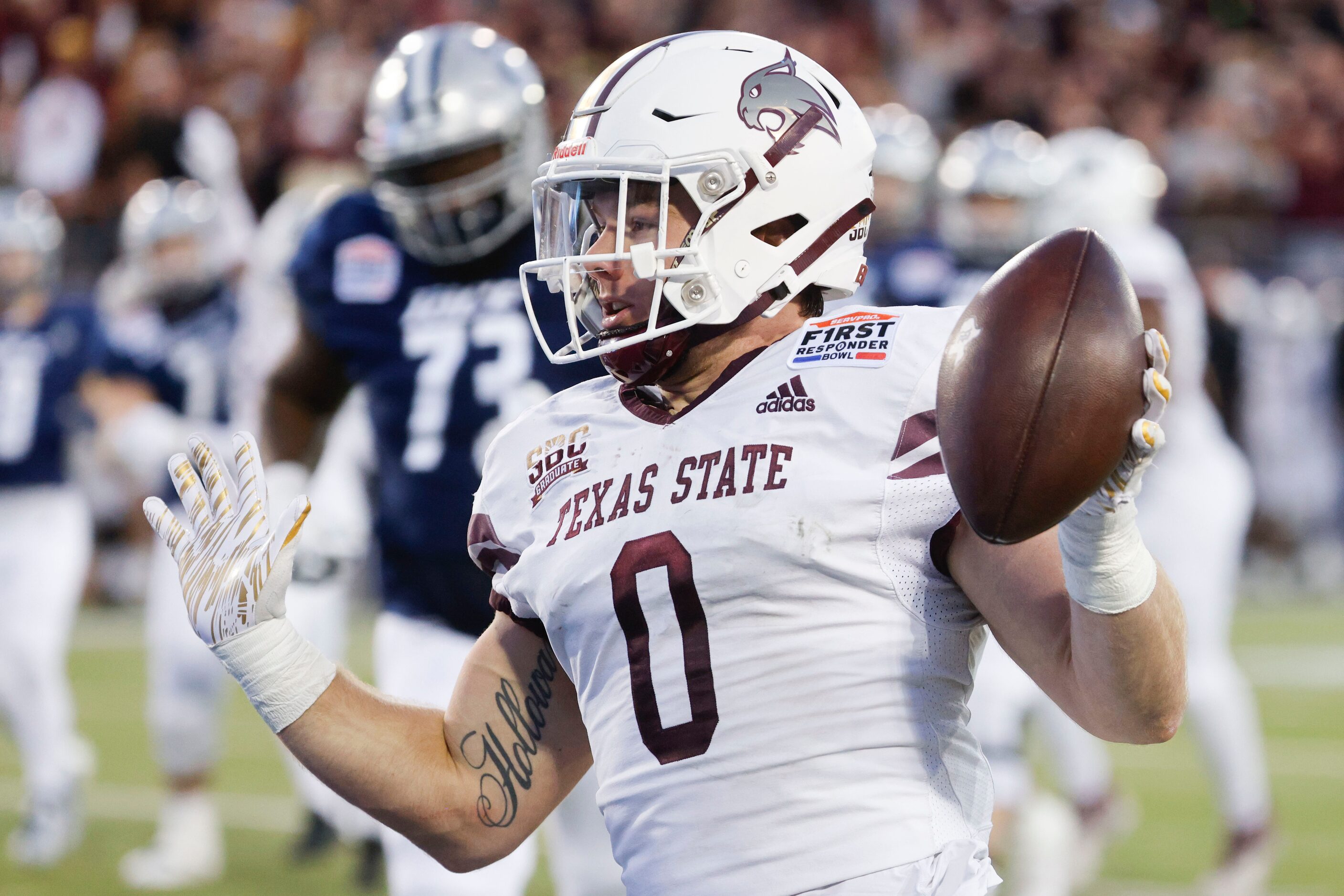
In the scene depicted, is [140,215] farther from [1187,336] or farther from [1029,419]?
[1029,419]

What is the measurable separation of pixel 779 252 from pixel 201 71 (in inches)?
456

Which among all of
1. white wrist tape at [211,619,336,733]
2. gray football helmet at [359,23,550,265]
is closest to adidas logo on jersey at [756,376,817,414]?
white wrist tape at [211,619,336,733]

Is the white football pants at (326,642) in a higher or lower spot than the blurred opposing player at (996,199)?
lower

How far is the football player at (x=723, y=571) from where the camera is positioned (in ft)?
6.22

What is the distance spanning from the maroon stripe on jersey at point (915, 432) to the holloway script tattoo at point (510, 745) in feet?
1.84

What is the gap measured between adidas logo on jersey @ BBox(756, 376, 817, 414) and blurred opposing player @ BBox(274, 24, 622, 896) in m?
1.39

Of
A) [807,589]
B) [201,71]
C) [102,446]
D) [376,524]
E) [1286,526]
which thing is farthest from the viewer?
[201,71]

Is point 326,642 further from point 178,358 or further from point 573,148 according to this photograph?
point 573,148

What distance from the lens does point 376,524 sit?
3922mm

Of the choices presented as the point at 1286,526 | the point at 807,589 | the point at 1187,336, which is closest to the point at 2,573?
the point at 1187,336

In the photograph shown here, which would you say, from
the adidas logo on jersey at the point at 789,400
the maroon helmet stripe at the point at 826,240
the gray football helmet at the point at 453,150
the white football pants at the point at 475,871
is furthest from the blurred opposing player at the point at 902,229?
the adidas logo on jersey at the point at 789,400

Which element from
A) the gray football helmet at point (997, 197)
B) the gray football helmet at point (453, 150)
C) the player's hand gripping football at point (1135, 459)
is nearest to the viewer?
the player's hand gripping football at point (1135, 459)

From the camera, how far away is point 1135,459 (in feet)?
5.50

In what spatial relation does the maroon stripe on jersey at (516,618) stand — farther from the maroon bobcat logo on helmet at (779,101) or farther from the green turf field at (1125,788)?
the green turf field at (1125,788)
